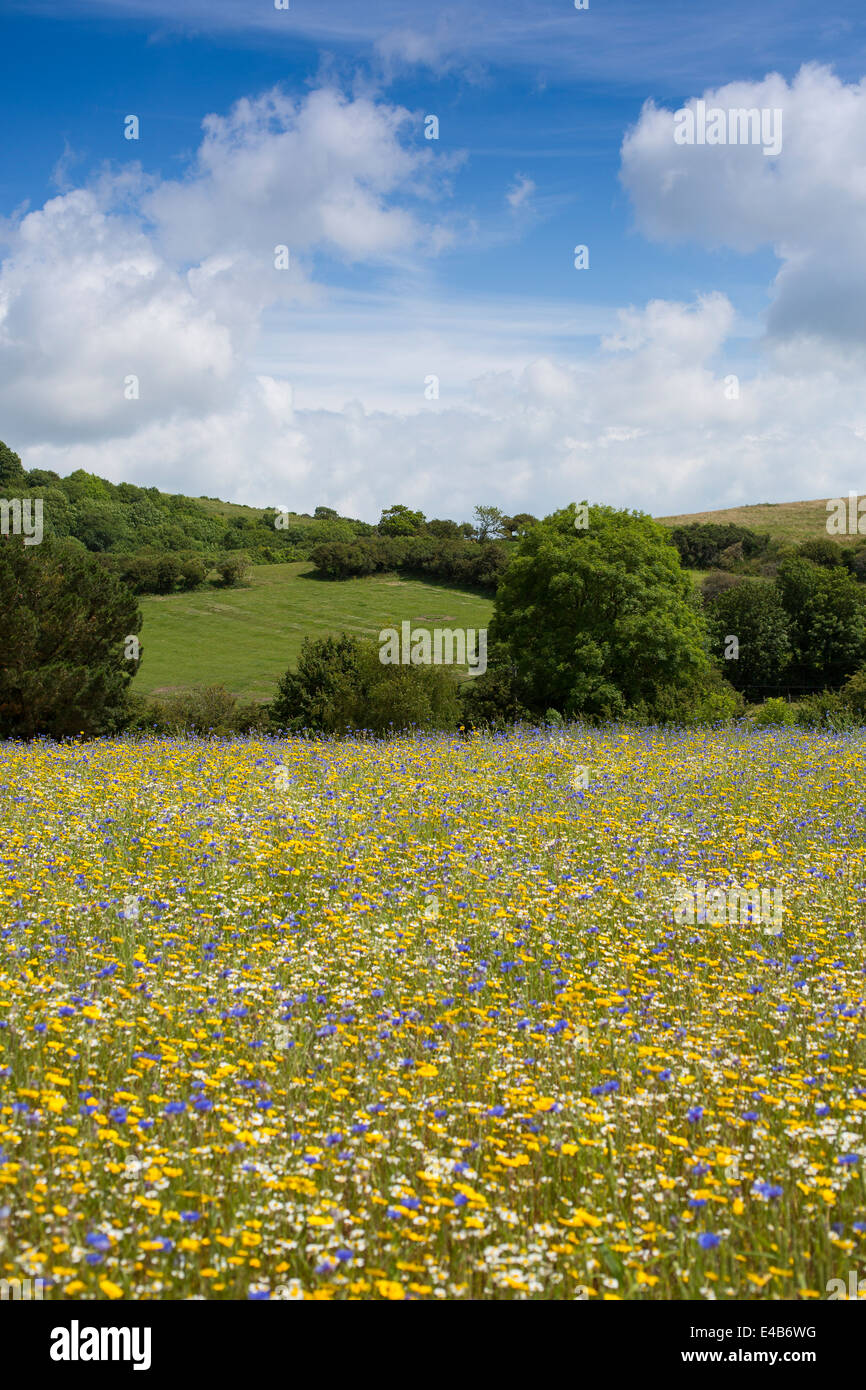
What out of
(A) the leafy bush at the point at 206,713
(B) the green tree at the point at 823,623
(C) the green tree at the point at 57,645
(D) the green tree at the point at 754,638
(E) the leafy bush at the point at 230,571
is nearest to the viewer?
(C) the green tree at the point at 57,645

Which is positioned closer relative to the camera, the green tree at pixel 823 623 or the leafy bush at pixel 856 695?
the leafy bush at pixel 856 695

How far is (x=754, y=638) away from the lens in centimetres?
7175

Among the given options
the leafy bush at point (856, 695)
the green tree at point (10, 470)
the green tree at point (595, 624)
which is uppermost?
the green tree at point (10, 470)

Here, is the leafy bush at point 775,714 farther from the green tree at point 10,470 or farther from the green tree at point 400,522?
the green tree at point 10,470

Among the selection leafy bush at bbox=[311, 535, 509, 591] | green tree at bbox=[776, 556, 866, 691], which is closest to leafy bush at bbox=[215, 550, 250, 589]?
leafy bush at bbox=[311, 535, 509, 591]

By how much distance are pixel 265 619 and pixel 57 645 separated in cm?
4973

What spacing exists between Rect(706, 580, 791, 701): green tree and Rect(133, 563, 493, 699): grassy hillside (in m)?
18.5

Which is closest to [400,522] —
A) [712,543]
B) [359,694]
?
[712,543]

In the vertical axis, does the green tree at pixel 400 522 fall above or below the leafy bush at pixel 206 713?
above

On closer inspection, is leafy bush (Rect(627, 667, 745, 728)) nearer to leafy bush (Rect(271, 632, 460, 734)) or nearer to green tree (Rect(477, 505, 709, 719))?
green tree (Rect(477, 505, 709, 719))

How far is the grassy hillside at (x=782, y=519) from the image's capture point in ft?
345

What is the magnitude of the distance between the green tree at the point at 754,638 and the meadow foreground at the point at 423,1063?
65680mm

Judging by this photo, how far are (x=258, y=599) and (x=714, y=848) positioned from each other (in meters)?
77.9

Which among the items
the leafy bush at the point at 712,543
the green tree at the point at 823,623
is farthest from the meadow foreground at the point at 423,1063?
the leafy bush at the point at 712,543
